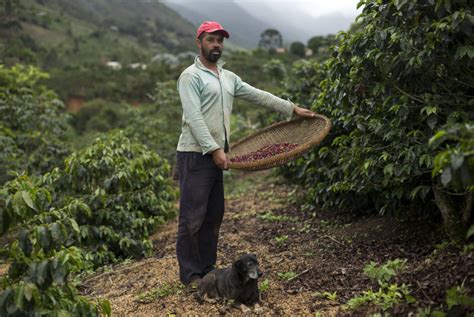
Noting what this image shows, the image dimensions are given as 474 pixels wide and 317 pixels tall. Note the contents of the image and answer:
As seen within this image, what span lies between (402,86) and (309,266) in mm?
1690

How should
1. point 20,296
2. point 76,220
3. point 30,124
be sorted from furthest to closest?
point 30,124, point 76,220, point 20,296

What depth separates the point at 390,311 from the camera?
117 inches

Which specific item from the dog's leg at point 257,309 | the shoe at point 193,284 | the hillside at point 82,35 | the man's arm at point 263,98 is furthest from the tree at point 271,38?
the dog's leg at point 257,309

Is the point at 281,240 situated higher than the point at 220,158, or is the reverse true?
the point at 220,158

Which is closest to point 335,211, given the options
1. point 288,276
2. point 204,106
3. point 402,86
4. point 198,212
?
point 288,276

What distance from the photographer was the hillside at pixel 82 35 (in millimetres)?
34188

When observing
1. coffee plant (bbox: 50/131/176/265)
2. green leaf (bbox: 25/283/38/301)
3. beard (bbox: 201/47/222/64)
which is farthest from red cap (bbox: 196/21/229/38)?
coffee plant (bbox: 50/131/176/265)

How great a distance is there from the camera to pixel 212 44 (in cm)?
367

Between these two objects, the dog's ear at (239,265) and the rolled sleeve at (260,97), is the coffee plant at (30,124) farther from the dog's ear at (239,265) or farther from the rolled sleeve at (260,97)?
the dog's ear at (239,265)

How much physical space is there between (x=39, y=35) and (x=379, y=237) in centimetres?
4499

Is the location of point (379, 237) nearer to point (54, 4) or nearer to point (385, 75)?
point (385, 75)

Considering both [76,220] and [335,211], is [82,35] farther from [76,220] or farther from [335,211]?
[335,211]

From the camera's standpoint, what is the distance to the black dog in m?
3.29

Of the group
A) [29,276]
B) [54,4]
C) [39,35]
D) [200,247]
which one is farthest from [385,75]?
[54,4]
